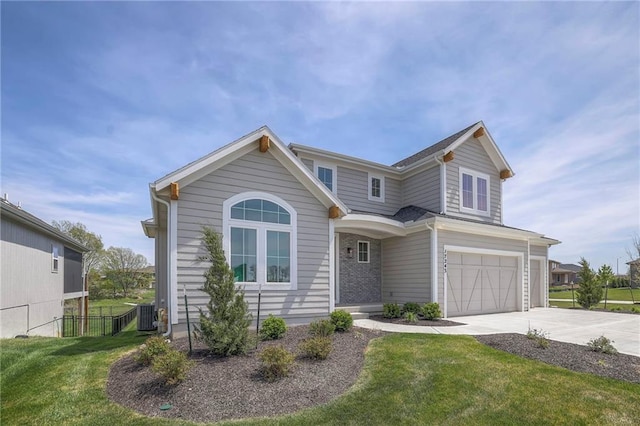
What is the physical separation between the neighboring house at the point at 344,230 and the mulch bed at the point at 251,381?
2.13m

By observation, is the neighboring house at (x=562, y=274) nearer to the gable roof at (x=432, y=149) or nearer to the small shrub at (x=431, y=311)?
the gable roof at (x=432, y=149)

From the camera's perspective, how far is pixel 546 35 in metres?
9.93

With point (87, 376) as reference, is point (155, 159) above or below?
above

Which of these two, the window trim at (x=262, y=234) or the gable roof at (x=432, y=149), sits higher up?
the gable roof at (x=432, y=149)

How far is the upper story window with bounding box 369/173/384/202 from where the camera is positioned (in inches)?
588

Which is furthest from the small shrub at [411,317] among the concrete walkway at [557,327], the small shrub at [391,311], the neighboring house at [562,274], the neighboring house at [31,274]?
the neighboring house at [562,274]

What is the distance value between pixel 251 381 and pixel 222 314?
1450mm

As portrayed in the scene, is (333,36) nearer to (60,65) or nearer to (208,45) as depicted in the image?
(208,45)

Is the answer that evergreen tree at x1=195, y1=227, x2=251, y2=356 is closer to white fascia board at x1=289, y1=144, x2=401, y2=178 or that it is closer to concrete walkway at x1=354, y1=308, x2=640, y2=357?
concrete walkway at x1=354, y1=308, x2=640, y2=357

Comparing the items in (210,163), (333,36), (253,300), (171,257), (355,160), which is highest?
(333,36)

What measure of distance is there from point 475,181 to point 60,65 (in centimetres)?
1554

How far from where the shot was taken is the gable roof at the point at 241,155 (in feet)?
26.4

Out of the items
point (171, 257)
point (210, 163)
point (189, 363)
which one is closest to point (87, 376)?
point (189, 363)

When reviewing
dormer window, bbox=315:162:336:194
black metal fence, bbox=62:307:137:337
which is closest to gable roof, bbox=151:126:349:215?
dormer window, bbox=315:162:336:194
